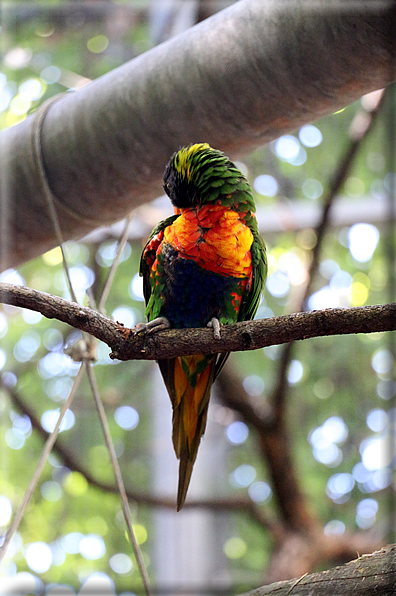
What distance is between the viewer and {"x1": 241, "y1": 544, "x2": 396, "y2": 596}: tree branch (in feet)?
1.88

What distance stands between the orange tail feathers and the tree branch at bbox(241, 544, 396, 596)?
32 centimetres

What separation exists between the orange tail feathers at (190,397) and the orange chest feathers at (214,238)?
0.57ft

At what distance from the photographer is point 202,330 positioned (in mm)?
747

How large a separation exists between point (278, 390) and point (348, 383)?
54cm

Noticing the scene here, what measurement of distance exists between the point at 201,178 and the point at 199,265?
0.48 feet

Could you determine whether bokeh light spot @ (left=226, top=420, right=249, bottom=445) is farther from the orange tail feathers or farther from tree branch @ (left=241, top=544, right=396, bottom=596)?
tree branch @ (left=241, top=544, right=396, bottom=596)

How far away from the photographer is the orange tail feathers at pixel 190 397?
923 millimetres

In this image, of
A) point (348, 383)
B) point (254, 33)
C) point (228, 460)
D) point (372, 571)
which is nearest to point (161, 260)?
point (254, 33)

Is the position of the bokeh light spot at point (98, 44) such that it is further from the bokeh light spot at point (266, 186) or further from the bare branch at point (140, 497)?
the bare branch at point (140, 497)

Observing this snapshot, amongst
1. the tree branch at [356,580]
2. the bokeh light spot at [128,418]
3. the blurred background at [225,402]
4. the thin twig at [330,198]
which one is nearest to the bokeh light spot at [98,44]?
the blurred background at [225,402]

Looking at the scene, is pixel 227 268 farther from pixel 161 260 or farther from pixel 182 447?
pixel 182 447

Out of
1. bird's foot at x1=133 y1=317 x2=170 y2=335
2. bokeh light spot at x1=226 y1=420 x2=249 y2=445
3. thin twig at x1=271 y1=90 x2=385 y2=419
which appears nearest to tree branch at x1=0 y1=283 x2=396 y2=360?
bird's foot at x1=133 y1=317 x2=170 y2=335

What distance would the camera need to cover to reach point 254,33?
836 millimetres

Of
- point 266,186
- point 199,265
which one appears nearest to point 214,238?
point 199,265
